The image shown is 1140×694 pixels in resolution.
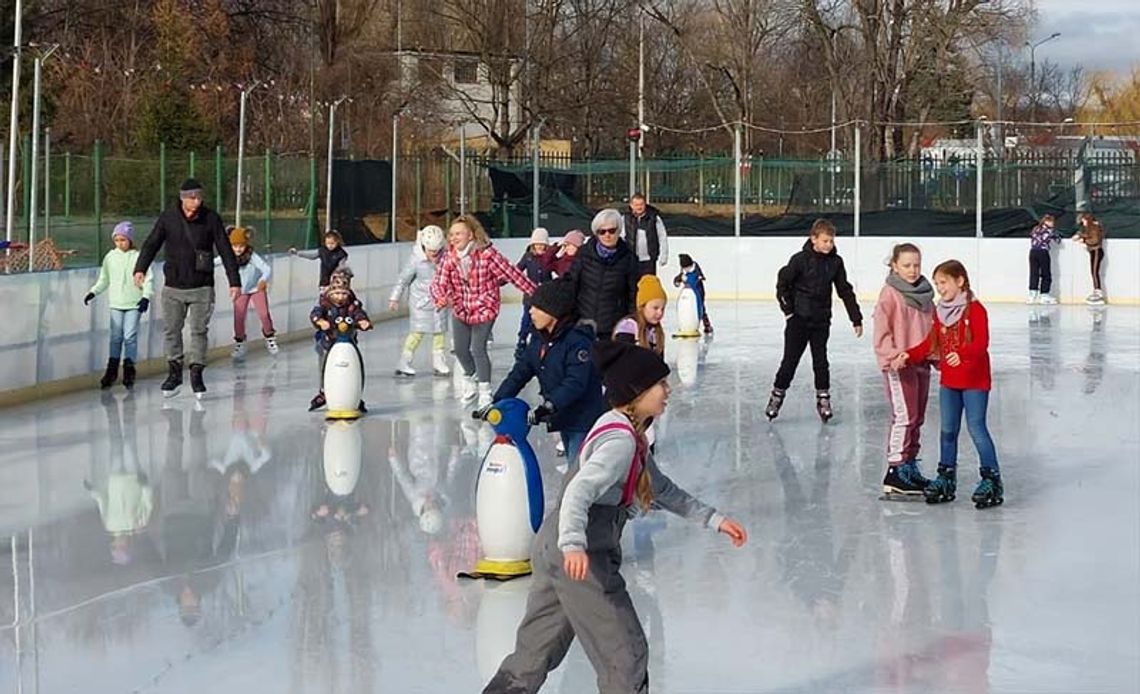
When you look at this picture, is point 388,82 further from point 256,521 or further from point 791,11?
point 256,521

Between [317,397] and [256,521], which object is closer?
[256,521]

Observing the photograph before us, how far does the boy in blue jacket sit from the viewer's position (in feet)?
24.0

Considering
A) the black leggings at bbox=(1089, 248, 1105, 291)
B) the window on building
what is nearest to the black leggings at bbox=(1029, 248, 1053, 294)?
the black leggings at bbox=(1089, 248, 1105, 291)

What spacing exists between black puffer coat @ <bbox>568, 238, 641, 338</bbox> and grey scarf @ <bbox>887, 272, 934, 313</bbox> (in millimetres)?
1490

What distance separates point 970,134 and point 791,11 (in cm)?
859

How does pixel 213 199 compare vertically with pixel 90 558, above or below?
above

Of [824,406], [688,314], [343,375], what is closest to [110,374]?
[343,375]

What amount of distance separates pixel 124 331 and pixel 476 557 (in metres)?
7.81

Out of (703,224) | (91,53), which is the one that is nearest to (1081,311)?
(703,224)

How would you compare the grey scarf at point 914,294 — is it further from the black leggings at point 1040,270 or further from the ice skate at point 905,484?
the black leggings at point 1040,270

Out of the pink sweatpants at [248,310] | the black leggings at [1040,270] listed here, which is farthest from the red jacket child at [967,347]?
the black leggings at [1040,270]

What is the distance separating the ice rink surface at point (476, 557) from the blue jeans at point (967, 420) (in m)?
0.29

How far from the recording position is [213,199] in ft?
68.5

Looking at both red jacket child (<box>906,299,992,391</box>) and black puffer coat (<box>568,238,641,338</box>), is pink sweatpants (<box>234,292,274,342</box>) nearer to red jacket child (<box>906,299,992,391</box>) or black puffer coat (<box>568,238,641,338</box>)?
black puffer coat (<box>568,238,641,338</box>)
